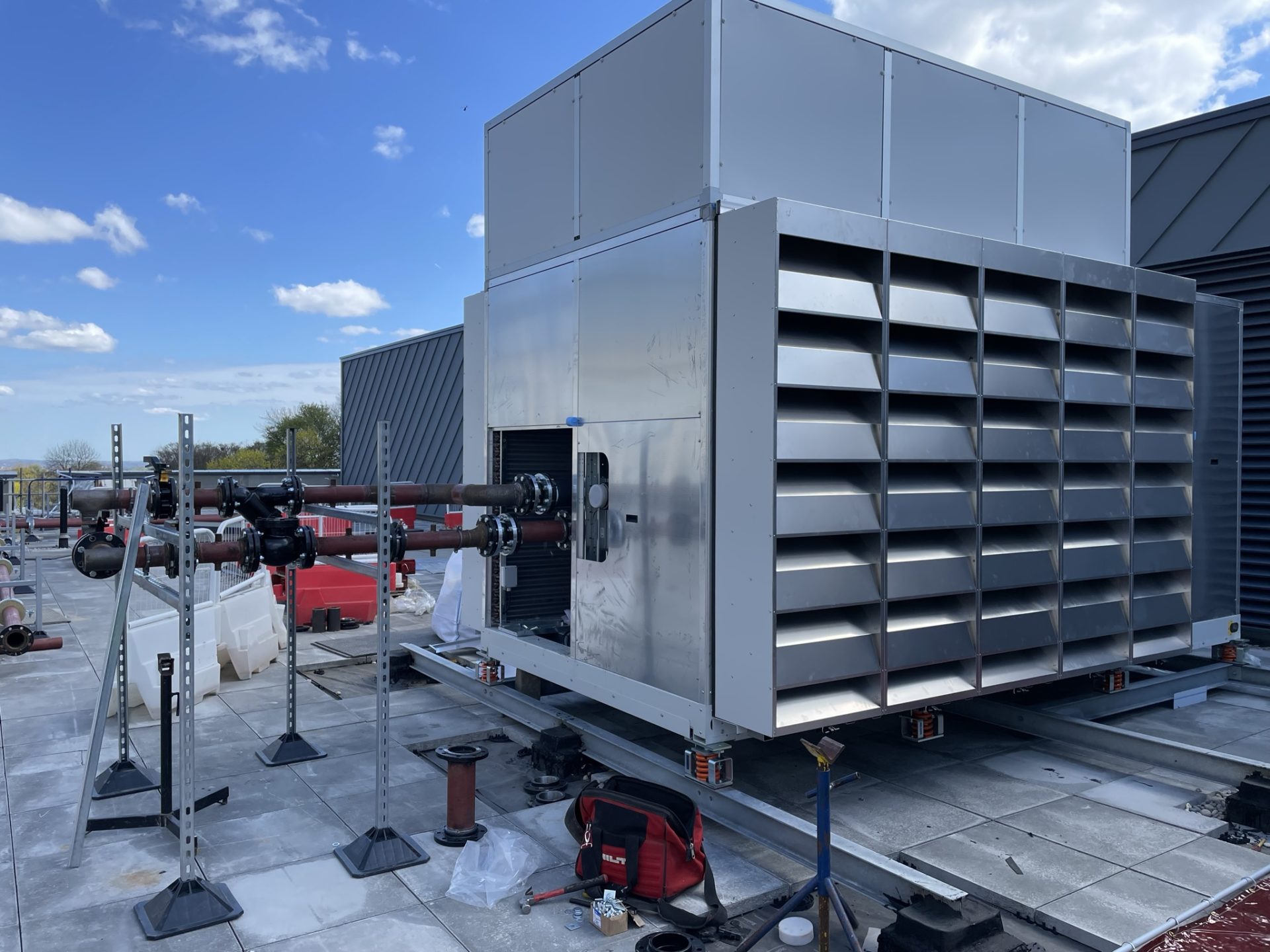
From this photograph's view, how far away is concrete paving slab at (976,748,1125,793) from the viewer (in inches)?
207

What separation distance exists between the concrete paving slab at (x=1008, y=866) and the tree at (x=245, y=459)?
34798mm

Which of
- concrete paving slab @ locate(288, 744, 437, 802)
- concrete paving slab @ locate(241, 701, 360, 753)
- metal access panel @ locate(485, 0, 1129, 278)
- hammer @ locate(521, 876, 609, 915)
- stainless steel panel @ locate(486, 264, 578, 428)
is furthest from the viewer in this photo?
concrete paving slab @ locate(241, 701, 360, 753)

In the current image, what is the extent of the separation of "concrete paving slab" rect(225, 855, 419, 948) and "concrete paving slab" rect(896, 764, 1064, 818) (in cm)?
295

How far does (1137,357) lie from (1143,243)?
4.47m

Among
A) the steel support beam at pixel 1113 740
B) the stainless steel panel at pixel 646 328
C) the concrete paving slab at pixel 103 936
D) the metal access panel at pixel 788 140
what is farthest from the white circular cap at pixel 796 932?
the metal access panel at pixel 788 140

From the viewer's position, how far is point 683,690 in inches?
190

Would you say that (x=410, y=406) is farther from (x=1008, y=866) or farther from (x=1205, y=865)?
(x=1205, y=865)

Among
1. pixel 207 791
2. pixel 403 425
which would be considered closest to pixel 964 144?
pixel 207 791

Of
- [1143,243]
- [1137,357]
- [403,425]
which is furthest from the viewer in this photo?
[403,425]

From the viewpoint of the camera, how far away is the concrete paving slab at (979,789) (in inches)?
192

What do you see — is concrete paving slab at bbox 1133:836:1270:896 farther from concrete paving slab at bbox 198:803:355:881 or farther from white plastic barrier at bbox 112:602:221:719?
white plastic barrier at bbox 112:602:221:719

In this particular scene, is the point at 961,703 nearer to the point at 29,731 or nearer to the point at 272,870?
the point at 272,870

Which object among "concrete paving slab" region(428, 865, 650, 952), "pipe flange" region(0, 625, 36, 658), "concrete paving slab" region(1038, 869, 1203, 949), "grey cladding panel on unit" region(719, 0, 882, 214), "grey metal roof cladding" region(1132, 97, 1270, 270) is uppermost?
"grey metal roof cladding" region(1132, 97, 1270, 270)

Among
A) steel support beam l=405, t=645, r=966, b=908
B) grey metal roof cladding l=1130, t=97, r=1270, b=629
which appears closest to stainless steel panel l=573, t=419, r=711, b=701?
steel support beam l=405, t=645, r=966, b=908
